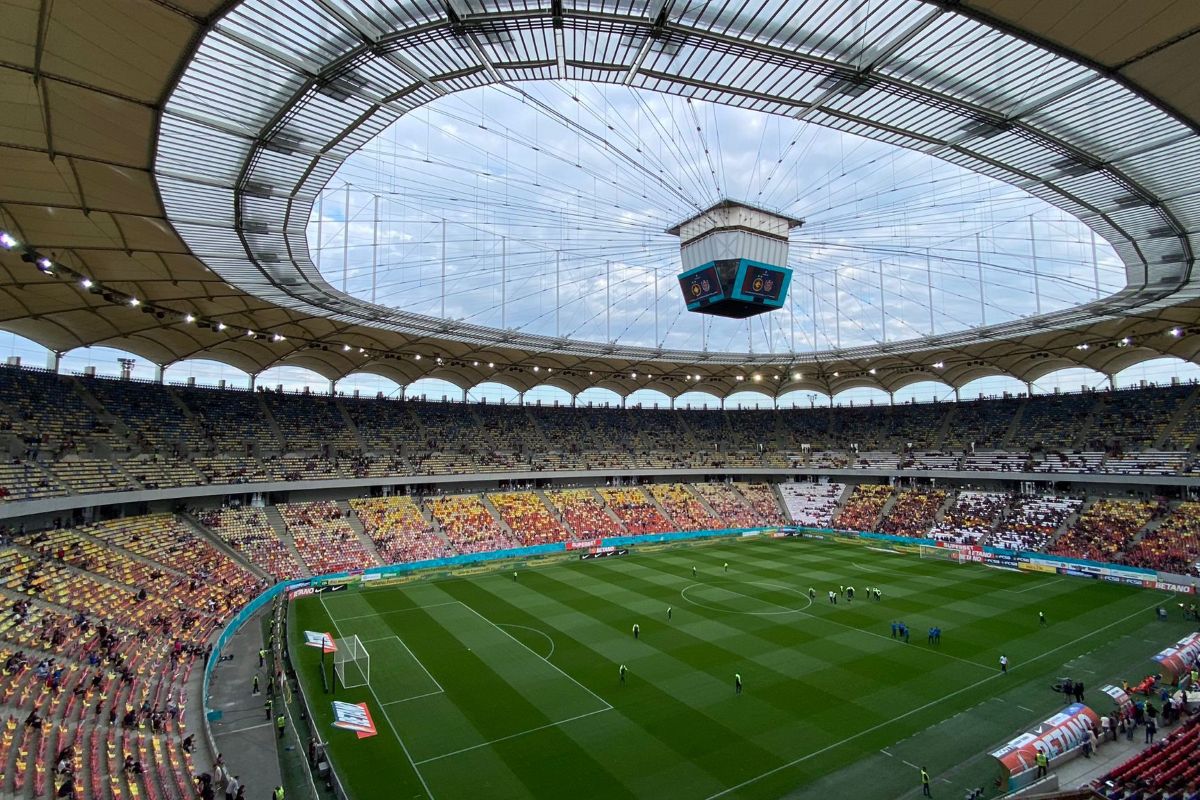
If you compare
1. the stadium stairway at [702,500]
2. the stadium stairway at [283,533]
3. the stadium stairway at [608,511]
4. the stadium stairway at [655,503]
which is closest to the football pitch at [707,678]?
the stadium stairway at [283,533]

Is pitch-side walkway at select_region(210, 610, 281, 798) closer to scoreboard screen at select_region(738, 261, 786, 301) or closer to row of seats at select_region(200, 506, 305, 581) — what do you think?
row of seats at select_region(200, 506, 305, 581)

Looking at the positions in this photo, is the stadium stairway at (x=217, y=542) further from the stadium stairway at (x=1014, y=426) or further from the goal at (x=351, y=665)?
the stadium stairway at (x=1014, y=426)

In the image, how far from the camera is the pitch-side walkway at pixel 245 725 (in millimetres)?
17281

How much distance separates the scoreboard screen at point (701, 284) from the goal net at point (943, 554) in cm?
3073

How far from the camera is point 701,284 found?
2967 centimetres

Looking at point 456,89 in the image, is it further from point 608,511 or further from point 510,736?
point 608,511

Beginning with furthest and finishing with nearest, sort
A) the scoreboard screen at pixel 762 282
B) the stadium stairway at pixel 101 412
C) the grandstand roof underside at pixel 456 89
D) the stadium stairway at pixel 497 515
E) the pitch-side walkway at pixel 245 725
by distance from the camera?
1. the stadium stairway at pixel 497 515
2. the stadium stairway at pixel 101 412
3. the scoreboard screen at pixel 762 282
4. the pitch-side walkway at pixel 245 725
5. the grandstand roof underside at pixel 456 89

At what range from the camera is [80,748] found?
53.9ft

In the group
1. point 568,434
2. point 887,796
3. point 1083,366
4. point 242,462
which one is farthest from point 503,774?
point 1083,366

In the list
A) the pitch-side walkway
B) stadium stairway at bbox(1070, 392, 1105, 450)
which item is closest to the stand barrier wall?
the pitch-side walkway

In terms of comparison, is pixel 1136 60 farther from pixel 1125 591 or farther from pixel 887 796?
pixel 1125 591

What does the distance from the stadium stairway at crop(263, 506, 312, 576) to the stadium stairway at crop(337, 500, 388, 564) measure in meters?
4.39

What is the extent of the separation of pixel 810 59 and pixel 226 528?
41676 millimetres

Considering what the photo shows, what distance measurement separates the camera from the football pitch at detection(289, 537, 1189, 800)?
17328mm
